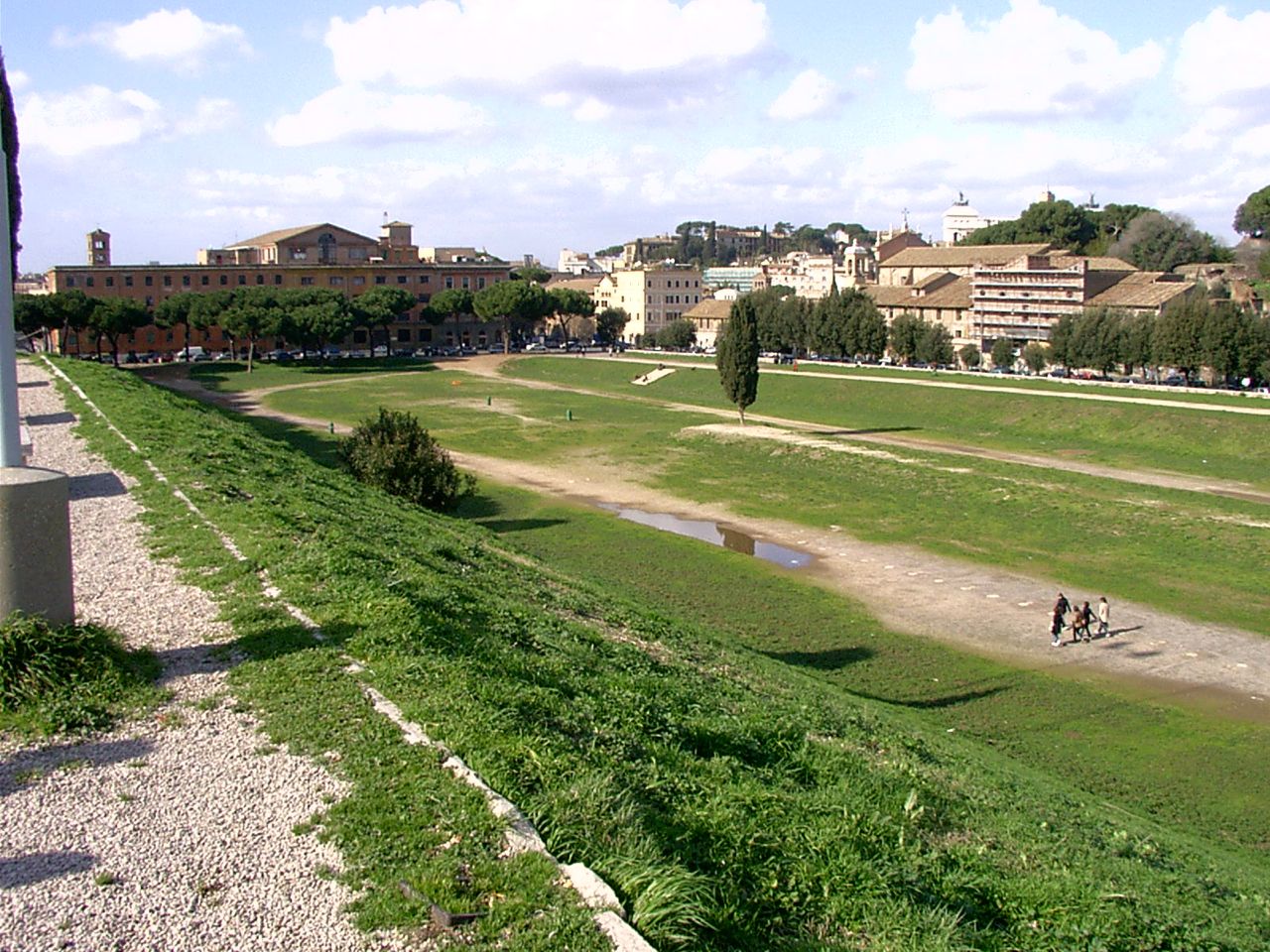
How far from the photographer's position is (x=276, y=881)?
23.2 feet

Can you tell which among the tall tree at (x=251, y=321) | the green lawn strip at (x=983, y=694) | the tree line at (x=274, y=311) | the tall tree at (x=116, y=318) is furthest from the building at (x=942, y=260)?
the green lawn strip at (x=983, y=694)

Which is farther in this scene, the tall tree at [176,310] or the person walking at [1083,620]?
the tall tree at [176,310]

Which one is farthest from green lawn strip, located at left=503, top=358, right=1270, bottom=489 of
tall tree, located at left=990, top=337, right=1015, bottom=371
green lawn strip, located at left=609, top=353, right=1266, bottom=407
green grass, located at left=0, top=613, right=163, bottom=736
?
green grass, located at left=0, top=613, right=163, bottom=736

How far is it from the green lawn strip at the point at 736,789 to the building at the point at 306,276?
109 metres

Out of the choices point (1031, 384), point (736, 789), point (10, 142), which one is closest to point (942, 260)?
point (1031, 384)

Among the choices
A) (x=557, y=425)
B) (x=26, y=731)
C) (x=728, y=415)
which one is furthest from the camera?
(x=728, y=415)

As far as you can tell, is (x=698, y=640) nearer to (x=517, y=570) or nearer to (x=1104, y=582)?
(x=517, y=570)

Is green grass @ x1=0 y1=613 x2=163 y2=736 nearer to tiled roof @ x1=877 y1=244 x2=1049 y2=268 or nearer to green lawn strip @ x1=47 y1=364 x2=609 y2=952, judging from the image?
green lawn strip @ x1=47 y1=364 x2=609 y2=952

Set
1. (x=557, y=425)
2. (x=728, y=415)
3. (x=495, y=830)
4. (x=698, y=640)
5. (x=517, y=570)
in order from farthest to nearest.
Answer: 1. (x=728, y=415)
2. (x=557, y=425)
3. (x=517, y=570)
4. (x=698, y=640)
5. (x=495, y=830)

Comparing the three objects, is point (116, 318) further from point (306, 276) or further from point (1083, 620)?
point (1083, 620)

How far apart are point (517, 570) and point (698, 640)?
4717mm

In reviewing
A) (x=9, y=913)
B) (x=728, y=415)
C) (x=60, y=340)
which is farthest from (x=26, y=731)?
(x=60, y=340)

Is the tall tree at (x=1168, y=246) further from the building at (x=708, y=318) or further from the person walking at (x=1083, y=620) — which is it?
the person walking at (x=1083, y=620)

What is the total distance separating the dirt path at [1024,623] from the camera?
22828 millimetres
